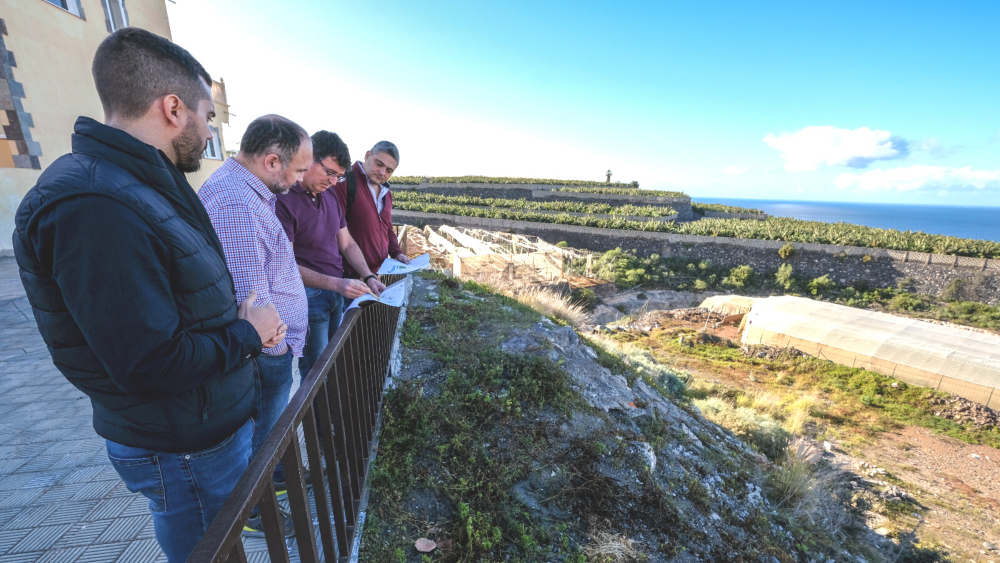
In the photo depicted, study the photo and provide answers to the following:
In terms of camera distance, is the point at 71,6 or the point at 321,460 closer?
the point at 321,460

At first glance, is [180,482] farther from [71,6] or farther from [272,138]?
[71,6]

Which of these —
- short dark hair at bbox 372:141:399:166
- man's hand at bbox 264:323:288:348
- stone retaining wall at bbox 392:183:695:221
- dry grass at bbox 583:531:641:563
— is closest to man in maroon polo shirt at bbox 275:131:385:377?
short dark hair at bbox 372:141:399:166

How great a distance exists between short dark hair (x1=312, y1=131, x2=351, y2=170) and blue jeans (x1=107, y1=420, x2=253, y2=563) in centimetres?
170

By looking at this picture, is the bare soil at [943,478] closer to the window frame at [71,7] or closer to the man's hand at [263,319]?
the man's hand at [263,319]

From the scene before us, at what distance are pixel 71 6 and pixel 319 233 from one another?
39.6 feet

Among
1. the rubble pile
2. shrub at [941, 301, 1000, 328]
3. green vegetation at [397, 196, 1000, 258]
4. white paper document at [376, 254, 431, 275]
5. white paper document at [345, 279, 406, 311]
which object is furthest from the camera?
green vegetation at [397, 196, 1000, 258]

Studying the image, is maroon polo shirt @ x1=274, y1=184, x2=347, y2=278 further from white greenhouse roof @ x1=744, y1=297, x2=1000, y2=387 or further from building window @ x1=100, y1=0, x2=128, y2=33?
white greenhouse roof @ x1=744, y1=297, x2=1000, y2=387

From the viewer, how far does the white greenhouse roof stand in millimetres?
9992

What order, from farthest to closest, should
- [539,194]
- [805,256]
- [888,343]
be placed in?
[539,194], [805,256], [888,343]

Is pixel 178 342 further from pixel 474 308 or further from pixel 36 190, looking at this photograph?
pixel 474 308

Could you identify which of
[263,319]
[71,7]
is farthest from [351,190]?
[71,7]

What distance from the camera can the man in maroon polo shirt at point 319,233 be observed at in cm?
244

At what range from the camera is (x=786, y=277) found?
1903cm

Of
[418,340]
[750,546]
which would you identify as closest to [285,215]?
[418,340]
